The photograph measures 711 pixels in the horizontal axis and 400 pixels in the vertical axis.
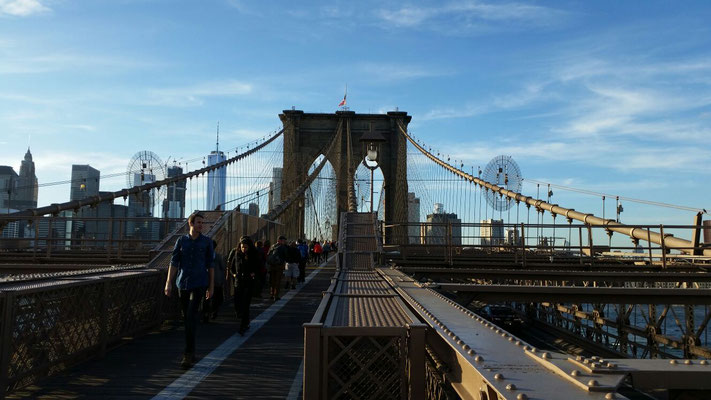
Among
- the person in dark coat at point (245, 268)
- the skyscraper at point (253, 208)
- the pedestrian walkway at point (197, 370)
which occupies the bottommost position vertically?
the pedestrian walkway at point (197, 370)

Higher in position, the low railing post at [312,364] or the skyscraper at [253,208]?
the skyscraper at [253,208]

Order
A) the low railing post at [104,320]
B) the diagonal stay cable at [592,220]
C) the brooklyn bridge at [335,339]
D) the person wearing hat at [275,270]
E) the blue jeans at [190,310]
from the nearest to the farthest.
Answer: the brooklyn bridge at [335,339] < the blue jeans at [190,310] < the low railing post at [104,320] < the person wearing hat at [275,270] < the diagonal stay cable at [592,220]

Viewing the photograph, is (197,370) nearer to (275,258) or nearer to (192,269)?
(192,269)

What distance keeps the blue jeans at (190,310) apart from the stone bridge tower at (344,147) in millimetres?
41004

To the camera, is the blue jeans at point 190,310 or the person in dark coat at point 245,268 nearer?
the blue jeans at point 190,310

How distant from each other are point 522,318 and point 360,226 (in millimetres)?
22449

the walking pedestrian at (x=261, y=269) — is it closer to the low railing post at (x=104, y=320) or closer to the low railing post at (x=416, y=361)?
the low railing post at (x=104, y=320)

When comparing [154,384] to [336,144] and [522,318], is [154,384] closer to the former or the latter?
[522,318]

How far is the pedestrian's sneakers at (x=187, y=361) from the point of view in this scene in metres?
6.12

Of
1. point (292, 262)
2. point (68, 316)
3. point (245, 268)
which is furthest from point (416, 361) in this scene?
point (292, 262)

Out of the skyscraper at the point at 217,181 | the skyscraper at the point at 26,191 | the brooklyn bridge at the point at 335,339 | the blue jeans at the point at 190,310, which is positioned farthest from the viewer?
the skyscraper at the point at 26,191

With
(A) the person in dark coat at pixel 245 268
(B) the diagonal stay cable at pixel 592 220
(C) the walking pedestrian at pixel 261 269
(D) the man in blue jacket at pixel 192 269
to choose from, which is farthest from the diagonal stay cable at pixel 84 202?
(B) the diagonal stay cable at pixel 592 220

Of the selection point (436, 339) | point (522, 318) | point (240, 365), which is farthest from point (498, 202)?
point (436, 339)

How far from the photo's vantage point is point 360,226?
16.2 m
